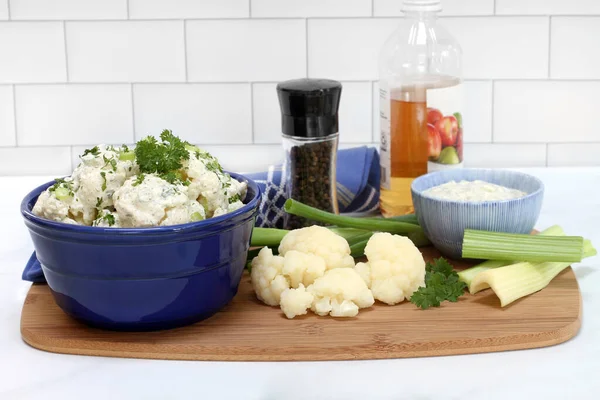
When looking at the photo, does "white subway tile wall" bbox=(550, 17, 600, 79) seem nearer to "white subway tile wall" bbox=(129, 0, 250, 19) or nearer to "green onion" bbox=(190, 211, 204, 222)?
"white subway tile wall" bbox=(129, 0, 250, 19)

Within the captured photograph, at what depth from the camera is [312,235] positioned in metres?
1.38

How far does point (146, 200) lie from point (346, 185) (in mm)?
607

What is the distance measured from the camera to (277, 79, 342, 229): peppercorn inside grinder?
1544mm

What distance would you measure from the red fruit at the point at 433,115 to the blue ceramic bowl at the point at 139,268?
19.6 inches

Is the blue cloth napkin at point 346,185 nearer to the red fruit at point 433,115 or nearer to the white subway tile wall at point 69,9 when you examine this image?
the red fruit at point 433,115

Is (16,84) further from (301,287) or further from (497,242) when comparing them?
(497,242)

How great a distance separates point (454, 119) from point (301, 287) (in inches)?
19.6

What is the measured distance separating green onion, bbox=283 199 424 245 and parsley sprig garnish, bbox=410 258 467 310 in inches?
5.7

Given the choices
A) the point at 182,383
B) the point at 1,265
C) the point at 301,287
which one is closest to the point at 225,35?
the point at 1,265

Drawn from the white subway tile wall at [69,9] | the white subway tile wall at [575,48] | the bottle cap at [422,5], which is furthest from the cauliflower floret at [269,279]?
the white subway tile wall at [575,48]

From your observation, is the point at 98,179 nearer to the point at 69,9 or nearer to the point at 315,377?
the point at 315,377

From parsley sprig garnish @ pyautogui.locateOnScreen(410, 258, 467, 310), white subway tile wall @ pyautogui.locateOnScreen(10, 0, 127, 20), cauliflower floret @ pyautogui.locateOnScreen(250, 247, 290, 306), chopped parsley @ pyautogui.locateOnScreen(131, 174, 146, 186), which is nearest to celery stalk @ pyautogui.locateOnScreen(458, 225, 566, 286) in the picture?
parsley sprig garnish @ pyautogui.locateOnScreen(410, 258, 467, 310)

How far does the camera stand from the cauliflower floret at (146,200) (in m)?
1.17

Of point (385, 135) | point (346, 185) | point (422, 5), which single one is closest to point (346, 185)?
point (346, 185)
